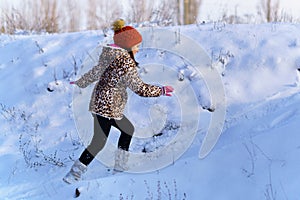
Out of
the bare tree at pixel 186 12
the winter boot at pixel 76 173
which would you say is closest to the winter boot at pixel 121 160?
the winter boot at pixel 76 173

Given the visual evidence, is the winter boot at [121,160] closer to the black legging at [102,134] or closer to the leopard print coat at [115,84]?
the black legging at [102,134]

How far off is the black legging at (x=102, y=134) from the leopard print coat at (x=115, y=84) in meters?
0.07

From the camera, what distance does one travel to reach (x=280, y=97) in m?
6.05

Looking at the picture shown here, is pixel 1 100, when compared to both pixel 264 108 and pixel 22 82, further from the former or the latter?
pixel 264 108

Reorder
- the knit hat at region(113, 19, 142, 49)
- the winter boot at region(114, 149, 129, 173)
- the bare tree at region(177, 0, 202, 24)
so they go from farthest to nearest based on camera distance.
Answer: the bare tree at region(177, 0, 202, 24)
the winter boot at region(114, 149, 129, 173)
the knit hat at region(113, 19, 142, 49)

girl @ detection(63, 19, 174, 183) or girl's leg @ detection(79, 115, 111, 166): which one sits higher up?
girl @ detection(63, 19, 174, 183)

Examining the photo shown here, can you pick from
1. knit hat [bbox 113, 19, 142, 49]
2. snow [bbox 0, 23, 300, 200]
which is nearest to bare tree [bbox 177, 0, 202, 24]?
snow [bbox 0, 23, 300, 200]

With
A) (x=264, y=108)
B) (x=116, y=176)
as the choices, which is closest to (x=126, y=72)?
(x=116, y=176)

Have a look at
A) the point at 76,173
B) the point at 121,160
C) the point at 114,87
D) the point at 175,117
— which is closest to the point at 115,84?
the point at 114,87

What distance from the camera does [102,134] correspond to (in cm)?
434

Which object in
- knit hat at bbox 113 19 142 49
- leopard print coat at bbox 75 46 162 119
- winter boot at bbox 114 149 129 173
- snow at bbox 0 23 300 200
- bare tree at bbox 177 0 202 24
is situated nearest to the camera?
snow at bbox 0 23 300 200

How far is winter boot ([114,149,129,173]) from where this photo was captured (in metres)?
4.55

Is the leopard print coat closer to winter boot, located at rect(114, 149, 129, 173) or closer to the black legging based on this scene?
the black legging

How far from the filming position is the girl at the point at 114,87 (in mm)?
4156
